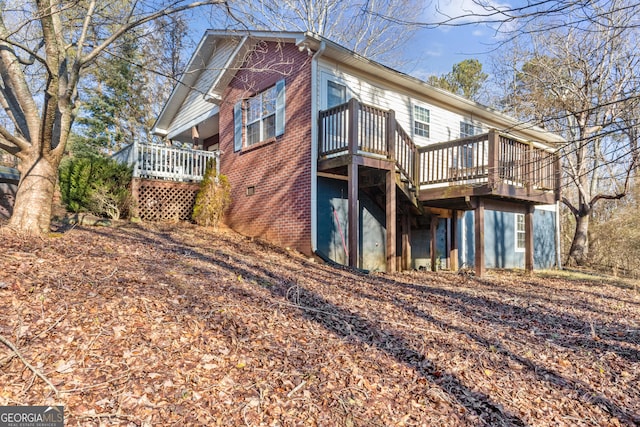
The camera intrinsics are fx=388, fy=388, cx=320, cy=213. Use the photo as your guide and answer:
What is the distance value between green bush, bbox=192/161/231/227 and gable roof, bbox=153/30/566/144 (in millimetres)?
2222

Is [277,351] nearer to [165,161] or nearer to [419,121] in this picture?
[165,161]

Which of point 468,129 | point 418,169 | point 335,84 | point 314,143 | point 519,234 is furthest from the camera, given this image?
point 519,234

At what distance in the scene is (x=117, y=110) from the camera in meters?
21.9

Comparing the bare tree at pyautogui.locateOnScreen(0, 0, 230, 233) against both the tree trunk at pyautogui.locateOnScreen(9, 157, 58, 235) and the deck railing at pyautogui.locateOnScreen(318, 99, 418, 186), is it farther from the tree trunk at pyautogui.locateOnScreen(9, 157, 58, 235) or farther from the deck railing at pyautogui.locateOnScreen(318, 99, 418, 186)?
the deck railing at pyautogui.locateOnScreen(318, 99, 418, 186)

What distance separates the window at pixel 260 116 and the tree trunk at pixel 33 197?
5176mm

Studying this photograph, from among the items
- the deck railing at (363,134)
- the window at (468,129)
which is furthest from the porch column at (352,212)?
the window at (468,129)

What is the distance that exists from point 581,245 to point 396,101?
10545 mm

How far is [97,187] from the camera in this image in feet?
32.0

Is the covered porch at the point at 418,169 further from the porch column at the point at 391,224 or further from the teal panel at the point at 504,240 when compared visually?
the teal panel at the point at 504,240

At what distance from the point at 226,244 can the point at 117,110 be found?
17.7 meters

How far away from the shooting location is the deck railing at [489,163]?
789cm

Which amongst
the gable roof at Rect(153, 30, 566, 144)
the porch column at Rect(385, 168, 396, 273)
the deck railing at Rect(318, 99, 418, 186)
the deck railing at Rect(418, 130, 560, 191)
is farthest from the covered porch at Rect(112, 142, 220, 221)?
the deck railing at Rect(418, 130, 560, 191)

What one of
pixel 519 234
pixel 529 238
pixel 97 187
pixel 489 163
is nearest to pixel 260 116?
pixel 97 187

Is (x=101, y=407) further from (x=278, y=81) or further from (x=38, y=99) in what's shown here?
(x=38, y=99)
